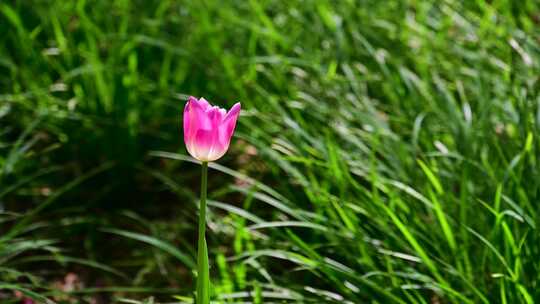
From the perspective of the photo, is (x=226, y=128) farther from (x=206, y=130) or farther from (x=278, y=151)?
(x=278, y=151)

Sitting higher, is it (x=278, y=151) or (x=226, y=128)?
(x=278, y=151)

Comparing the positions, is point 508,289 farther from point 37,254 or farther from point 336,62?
point 37,254

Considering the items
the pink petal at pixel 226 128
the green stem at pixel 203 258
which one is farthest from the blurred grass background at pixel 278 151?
the pink petal at pixel 226 128

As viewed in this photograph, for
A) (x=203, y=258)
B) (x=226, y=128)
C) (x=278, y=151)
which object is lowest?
(x=203, y=258)

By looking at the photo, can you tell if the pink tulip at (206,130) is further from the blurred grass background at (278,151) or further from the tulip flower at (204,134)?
the blurred grass background at (278,151)

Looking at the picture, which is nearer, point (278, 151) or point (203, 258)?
point (203, 258)

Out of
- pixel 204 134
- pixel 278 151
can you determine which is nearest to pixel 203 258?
pixel 204 134
